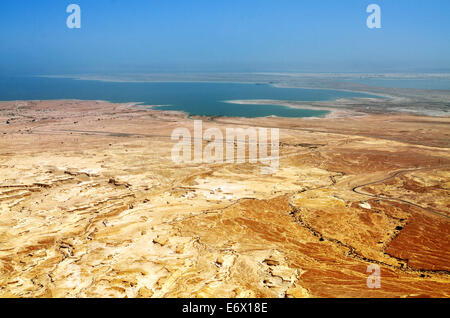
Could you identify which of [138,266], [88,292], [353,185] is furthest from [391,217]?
[88,292]

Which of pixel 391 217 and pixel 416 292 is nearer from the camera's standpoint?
pixel 416 292

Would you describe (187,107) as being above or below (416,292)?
above

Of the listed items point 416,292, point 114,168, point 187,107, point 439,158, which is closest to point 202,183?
point 114,168

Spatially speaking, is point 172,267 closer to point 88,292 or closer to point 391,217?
point 88,292
